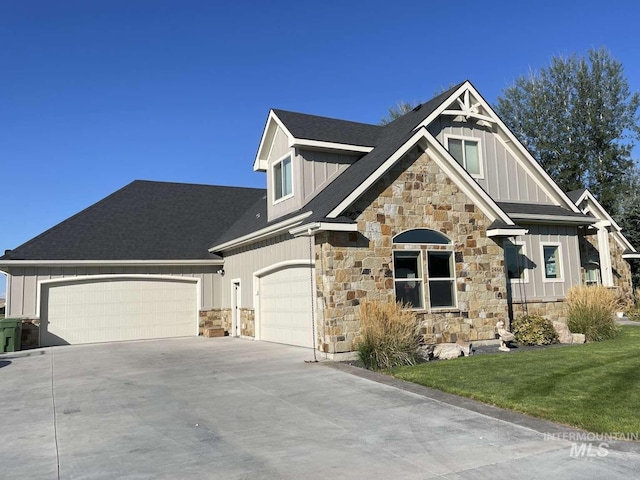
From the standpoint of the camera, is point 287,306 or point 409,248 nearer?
point 409,248

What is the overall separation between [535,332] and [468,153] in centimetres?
622

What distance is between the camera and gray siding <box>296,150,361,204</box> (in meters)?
15.3

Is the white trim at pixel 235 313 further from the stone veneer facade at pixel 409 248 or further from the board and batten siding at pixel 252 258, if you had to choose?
the stone veneer facade at pixel 409 248

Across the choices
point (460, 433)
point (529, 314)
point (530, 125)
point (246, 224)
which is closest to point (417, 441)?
point (460, 433)

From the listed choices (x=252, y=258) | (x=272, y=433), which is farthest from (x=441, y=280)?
(x=272, y=433)

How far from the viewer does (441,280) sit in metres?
13.3

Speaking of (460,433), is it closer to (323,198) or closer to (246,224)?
(323,198)

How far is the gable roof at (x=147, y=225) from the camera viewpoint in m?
18.8

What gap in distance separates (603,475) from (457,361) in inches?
253

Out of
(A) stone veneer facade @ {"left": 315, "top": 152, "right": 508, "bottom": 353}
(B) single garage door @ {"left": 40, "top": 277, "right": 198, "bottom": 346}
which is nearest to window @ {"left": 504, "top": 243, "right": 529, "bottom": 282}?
(A) stone veneer facade @ {"left": 315, "top": 152, "right": 508, "bottom": 353}

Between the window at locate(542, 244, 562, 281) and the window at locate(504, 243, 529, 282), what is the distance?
93cm

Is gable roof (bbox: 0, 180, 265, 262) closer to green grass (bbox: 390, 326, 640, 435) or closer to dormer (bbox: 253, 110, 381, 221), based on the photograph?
dormer (bbox: 253, 110, 381, 221)

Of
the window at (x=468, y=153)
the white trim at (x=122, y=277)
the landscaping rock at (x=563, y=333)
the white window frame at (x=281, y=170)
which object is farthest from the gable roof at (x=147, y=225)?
the landscaping rock at (x=563, y=333)

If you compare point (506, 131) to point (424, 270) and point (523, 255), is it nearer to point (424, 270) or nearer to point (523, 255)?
point (523, 255)
